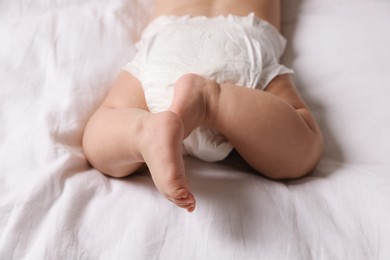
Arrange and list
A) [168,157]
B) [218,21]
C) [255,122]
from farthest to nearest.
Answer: [218,21]
[255,122]
[168,157]

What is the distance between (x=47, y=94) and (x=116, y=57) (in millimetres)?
199

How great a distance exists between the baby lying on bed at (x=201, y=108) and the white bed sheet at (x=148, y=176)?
0.06m

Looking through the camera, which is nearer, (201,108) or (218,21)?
(201,108)

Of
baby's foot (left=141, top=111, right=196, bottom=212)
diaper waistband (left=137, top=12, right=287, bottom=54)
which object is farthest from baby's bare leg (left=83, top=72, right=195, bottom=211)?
diaper waistband (left=137, top=12, right=287, bottom=54)

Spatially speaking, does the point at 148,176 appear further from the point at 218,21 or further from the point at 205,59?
the point at 218,21

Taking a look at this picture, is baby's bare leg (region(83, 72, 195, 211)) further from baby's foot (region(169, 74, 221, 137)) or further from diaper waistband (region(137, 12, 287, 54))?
diaper waistband (region(137, 12, 287, 54))

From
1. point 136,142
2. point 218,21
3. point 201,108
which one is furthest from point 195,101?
point 218,21

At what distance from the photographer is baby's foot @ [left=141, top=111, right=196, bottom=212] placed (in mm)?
648

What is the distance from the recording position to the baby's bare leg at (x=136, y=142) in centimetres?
65

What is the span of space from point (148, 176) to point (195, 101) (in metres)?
0.19

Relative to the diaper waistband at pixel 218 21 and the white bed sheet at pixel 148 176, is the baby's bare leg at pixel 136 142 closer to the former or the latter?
the white bed sheet at pixel 148 176

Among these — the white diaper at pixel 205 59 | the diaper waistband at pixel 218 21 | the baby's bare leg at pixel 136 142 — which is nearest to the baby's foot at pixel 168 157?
the baby's bare leg at pixel 136 142

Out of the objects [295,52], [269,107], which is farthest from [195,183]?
[295,52]

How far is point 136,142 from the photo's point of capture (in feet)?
2.32
